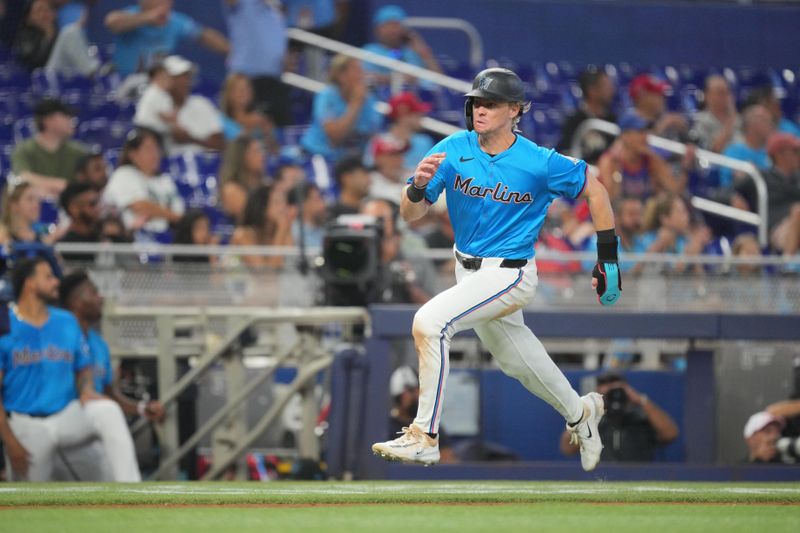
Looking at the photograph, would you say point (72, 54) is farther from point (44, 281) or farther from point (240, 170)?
point (44, 281)

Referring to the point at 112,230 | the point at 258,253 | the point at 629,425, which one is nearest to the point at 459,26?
the point at 112,230

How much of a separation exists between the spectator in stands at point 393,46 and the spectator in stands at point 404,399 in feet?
18.3

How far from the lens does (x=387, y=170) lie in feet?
40.5

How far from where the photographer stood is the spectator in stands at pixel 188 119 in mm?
12875

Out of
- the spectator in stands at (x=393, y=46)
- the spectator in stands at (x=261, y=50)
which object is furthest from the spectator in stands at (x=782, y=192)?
the spectator in stands at (x=261, y=50)

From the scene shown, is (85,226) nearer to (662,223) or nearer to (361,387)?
(361,387)

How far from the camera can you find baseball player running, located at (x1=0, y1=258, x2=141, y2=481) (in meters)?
8.70

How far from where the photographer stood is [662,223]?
11875mm

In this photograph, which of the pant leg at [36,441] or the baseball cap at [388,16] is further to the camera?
the baseball cap at [388,16]

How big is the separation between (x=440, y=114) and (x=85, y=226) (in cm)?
546

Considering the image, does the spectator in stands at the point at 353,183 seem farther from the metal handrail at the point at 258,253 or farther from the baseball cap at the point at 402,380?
the baseball cap at the point at 402,380

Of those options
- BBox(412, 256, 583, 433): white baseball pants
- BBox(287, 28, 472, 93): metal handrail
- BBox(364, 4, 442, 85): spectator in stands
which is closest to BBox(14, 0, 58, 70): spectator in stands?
BBox(287, 28, 472, 93): metal handrail

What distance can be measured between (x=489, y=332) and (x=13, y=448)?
338 centimetres

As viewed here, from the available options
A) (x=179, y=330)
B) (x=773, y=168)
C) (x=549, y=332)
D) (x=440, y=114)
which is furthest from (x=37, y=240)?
(x=773, y=168)
